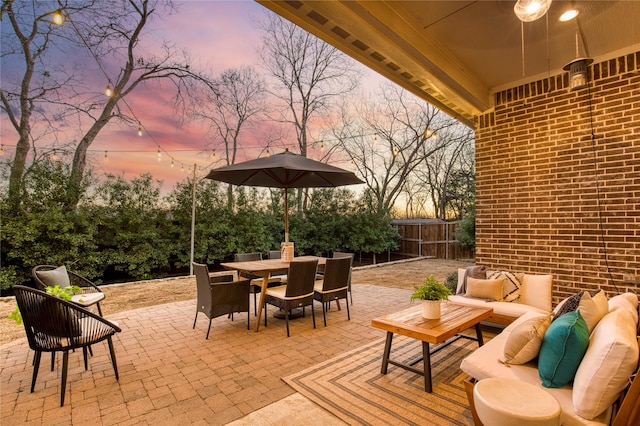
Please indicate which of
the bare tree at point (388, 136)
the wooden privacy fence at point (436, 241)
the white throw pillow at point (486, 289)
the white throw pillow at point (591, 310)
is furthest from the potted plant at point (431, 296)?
the bare tree at point (388, 136)

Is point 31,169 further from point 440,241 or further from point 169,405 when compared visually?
point 440,241

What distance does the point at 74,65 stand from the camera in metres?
8.41

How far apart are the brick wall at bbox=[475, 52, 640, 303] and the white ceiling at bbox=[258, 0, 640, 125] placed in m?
0.38

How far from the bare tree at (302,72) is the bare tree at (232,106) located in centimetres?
88

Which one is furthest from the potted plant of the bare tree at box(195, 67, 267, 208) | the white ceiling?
the bare tree at box(195, 67, 267, 208)

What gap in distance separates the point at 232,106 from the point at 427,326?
37.0 ft

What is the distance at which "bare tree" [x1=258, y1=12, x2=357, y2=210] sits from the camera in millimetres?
12758

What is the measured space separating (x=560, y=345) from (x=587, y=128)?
3.06 m

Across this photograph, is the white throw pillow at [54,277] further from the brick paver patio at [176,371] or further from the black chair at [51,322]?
the black chair at [51,322]

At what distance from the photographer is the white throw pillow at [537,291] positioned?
343 cm

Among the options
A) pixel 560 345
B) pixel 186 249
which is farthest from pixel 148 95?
pixel 560 345

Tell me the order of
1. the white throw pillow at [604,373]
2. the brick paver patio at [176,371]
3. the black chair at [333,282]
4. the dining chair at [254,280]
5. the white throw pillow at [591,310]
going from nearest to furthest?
the white throw pillow at [604,373] → the white throw pillow at [591,310] → the brick paver patio at [176,371] → the black chair at [333,282] → the dining chair at [254,280]

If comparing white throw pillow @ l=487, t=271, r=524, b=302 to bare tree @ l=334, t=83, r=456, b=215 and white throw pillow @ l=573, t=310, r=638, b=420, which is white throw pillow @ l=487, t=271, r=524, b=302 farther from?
bare tree @ l=334, t=83, r=456, b=215

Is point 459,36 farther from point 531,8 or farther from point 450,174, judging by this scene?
point 450,174
